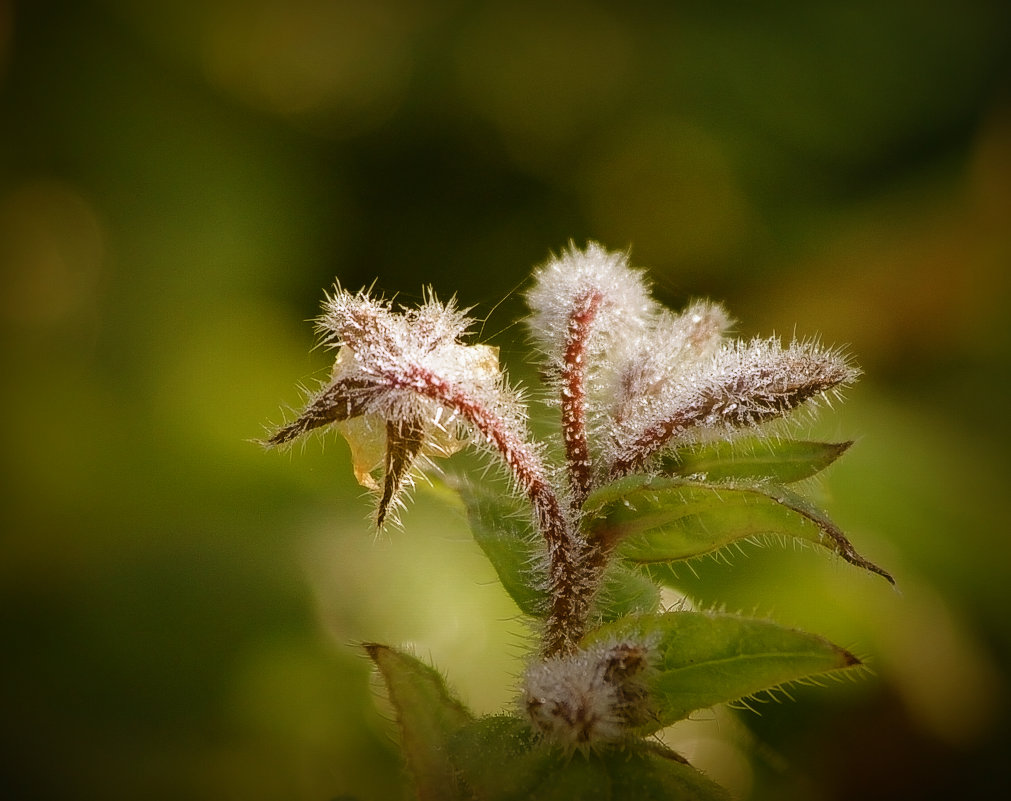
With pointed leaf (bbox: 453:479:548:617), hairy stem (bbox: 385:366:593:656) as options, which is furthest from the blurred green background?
hairy stem (bbox: 385:366:593:656)

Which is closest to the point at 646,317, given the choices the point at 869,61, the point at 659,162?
the point at 659,162

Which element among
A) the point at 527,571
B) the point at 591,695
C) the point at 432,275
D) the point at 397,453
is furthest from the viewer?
the point at 432,275

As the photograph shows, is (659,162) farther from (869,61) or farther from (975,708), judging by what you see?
(975,708)

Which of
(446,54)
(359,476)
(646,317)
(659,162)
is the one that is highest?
(446,54)

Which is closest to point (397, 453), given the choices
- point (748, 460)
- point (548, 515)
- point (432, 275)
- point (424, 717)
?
point (548, 515)

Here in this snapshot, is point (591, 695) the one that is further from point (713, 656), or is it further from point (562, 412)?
point (562, 412)

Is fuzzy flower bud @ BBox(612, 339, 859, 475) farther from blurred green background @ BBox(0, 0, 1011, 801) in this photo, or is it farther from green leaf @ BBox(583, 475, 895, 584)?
blurred green background @ BBox(0, 0, 1011, 801)
